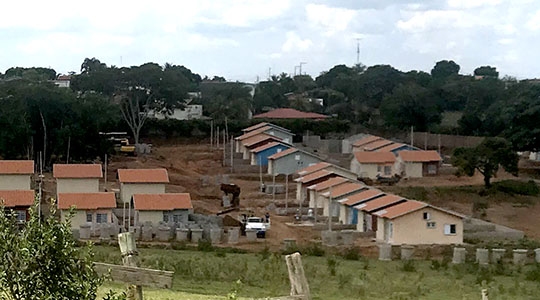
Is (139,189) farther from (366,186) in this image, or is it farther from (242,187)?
(242,187)

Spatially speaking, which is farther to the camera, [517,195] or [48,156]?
[48,156]

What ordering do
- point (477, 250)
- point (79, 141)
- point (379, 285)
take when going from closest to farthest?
point (379, 285)
point (477, 250)
point (79, 141)

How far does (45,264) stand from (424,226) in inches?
1053

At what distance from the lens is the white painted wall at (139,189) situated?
121 feet

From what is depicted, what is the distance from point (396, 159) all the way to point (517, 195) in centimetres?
830

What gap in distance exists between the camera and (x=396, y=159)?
5116cm

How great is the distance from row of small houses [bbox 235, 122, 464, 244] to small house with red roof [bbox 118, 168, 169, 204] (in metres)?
7.15

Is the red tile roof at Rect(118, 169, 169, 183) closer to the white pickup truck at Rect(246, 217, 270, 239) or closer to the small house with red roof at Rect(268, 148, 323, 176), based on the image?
the white pickup truck at Rect(246, 217, 270, 239)

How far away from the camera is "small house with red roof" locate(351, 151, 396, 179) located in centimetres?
5059

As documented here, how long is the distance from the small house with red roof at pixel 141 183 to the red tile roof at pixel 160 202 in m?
2.76

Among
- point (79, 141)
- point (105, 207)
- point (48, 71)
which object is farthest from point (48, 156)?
point (48, 71)

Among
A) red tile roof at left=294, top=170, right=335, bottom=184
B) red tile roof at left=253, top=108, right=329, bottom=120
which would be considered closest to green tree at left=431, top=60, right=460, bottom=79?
red tile roof at left=253, top=108, right=329, bottom=120

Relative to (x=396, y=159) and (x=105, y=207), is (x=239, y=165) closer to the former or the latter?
(x=396, y=159)

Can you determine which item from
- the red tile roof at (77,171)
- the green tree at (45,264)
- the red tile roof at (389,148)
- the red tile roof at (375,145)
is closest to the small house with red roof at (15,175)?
the red tile roof at (77,171)
